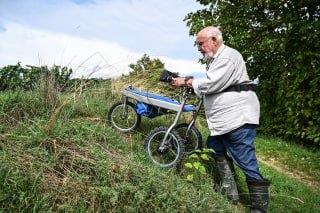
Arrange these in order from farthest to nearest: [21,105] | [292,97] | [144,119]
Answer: [292,97] → [144,119] → [21,105]

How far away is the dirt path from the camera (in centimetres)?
977

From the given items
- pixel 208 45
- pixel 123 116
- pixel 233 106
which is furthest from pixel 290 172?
pixel 208 45

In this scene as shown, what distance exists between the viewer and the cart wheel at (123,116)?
8.31 meters

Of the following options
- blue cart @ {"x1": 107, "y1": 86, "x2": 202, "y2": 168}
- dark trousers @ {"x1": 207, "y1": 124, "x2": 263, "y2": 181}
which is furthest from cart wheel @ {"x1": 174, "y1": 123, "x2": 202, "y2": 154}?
dark trousers @ {"x1": 207, "y1": 124, "x2": 263, "y2": 181}

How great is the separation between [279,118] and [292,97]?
828 millimetres

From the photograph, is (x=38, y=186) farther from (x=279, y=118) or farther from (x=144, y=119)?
(x=279, y=118)

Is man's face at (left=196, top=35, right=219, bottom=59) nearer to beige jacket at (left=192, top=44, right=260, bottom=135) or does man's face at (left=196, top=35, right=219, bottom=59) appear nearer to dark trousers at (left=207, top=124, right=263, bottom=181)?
beige jacket at (left=192, top=44, right=260, bottom=135)

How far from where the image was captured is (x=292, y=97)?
13.3 m

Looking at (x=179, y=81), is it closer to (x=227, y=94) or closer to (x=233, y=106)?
(x=227, y=94)

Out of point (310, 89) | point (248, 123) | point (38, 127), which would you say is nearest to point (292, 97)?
point (310, 89)

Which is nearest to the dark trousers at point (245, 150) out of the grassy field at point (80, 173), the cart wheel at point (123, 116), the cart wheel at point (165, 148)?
the grassy field at point (80, 173)

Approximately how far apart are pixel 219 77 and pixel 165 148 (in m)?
1.42

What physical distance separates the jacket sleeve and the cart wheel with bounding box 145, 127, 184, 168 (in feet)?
3.51

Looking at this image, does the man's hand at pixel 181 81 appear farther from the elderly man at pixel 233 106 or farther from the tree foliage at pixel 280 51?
the tree foliage at pixel 280 51
